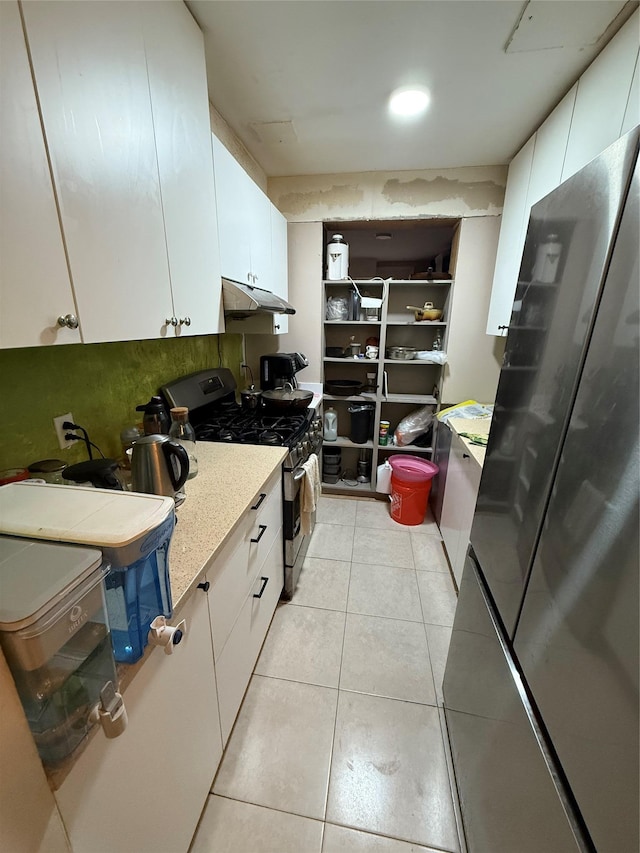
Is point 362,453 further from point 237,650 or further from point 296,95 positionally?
point 296,95

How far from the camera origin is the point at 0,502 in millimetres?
635

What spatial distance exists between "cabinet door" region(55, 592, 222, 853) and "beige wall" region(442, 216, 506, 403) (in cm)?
243

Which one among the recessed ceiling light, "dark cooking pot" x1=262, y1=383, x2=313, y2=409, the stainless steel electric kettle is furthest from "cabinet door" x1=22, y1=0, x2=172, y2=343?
the recessed ceiling light

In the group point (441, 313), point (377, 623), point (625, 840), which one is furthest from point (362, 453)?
point (625, 840)

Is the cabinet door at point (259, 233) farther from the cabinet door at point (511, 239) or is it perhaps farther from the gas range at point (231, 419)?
the cabinet door at point (511, 239)

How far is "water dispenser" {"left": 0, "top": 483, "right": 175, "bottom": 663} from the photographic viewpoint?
566 millimetres

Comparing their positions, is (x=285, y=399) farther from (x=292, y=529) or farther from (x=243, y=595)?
(x=243, y=595)

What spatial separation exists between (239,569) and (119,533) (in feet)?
2.29

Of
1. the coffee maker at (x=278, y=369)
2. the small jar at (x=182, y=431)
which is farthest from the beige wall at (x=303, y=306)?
the small jar at (x=182, y=431)

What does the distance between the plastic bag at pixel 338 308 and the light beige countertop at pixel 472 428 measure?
1237 millimetres

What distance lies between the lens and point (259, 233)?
1.99 m

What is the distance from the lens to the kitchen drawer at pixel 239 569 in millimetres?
1043

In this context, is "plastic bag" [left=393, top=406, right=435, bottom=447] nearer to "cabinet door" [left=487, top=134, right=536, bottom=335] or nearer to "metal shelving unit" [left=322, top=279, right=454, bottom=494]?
"metal shelving unit" [left=322, top=279, right=454, bottom=494]

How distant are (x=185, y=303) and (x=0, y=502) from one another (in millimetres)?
896
